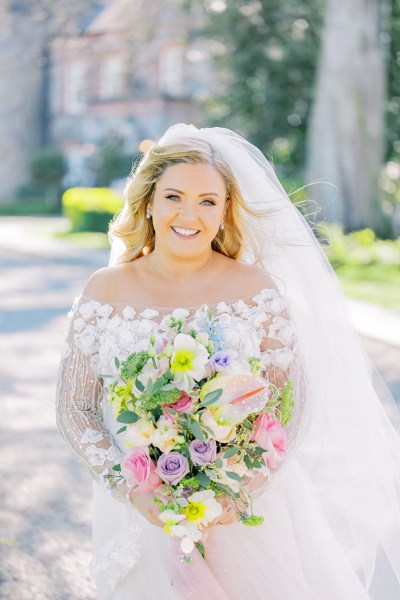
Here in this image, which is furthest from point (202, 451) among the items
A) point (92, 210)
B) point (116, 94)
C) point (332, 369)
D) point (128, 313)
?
point (116, 94)

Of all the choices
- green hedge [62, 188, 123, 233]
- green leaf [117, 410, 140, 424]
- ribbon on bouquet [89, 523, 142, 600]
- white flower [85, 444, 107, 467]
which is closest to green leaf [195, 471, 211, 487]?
green leaf [117, 410, 140, 424]

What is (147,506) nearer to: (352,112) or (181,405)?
(181,405)

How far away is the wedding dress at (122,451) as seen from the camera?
8.53ft

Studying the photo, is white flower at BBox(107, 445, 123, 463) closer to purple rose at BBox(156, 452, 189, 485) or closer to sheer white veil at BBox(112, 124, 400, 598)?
purple rose at BBox(156, 452, 189, 485)

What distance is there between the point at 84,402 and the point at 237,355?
0.56 meters

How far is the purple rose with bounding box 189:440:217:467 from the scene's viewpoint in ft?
7.30

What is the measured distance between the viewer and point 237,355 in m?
2.40

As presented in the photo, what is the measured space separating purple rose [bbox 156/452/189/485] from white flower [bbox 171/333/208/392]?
17cm

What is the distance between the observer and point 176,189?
2.61m

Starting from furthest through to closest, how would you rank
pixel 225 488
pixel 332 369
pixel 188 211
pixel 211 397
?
pixel 332 369 → pixel 188 211 → pixel 225 488 → pixel 211 397

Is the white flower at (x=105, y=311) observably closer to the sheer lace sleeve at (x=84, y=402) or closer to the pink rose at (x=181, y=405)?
the sheer lace sleeve at (x=84, y=402)

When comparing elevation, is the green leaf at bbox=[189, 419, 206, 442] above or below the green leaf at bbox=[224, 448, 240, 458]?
above

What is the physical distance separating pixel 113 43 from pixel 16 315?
1856 cm

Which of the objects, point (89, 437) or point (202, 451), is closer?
point (202, 451)
